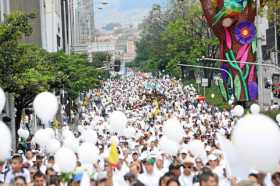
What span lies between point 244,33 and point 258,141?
124 feet

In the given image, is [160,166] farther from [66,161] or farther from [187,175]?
[66,161]

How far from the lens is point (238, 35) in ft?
145

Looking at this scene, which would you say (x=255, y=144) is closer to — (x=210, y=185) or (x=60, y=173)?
(x=210, y=185)

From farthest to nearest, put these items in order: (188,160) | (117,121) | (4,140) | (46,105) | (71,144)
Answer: (71,144) < (117,121) < (46,105) < (188,160) < (4,140)

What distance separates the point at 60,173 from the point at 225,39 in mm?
34506

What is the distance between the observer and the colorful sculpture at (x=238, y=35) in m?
43.9

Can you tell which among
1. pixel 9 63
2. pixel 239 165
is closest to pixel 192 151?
pixel 239 165

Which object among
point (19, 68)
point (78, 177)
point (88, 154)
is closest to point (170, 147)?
point (88, 154)

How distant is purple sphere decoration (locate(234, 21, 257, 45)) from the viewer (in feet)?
144

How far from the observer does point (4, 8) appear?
39781mm

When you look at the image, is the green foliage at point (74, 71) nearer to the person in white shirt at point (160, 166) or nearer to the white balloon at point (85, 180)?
the person in white shirt at point (160, 166)

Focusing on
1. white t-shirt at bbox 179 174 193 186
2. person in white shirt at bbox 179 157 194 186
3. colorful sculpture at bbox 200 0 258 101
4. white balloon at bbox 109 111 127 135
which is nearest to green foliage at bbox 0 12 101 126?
white balloon at bbox 109 111 127 135

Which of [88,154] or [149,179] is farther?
[88,154]

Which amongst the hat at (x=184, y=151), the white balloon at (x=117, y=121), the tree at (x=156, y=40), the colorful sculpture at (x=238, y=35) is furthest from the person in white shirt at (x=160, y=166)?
the tree at (x=156, y=40)
